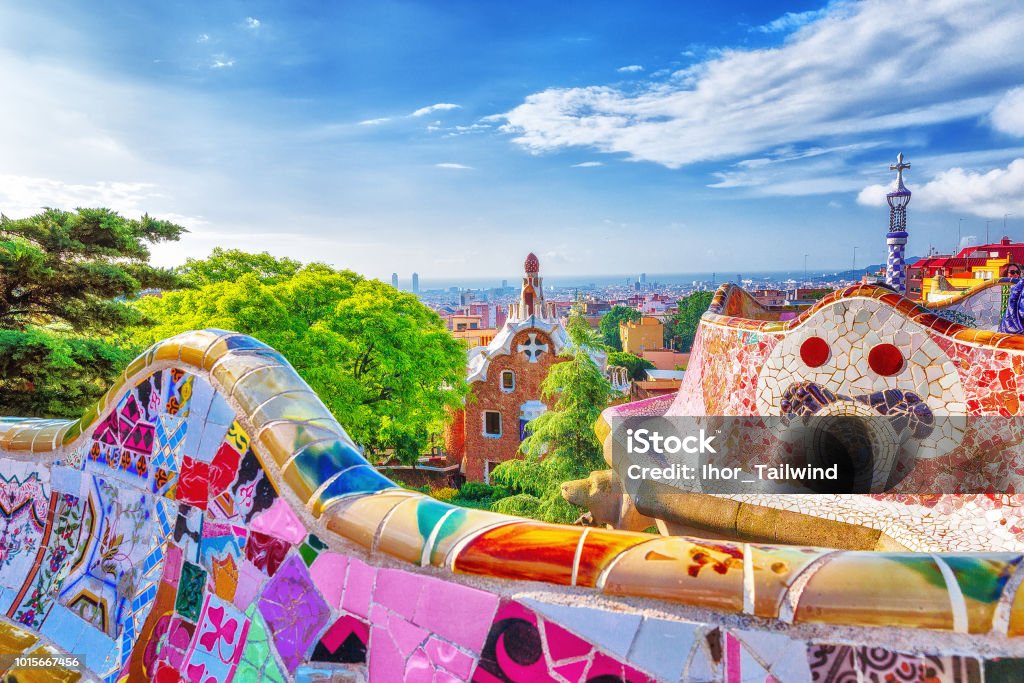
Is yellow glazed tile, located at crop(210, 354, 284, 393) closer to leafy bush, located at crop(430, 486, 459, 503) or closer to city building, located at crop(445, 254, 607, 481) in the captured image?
leafy bush, located at crop(430, 486, 459, 503)

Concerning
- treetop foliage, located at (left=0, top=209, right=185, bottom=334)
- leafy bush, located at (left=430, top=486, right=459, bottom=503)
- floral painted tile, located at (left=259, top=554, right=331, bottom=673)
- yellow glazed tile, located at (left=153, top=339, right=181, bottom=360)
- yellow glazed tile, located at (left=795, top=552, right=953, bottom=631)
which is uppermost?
treetop foliage, located at (left=0, top=209, right=185, bottom=334)

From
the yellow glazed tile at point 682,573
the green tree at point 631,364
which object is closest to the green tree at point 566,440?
the yellow glazed tile at point 682,573

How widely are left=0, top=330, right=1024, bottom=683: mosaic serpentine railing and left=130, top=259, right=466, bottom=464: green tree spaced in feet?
32.9

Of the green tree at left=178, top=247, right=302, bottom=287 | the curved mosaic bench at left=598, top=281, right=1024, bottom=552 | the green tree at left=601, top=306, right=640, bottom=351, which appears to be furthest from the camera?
the green tree at left=601, top=306, right=640, bottom=351

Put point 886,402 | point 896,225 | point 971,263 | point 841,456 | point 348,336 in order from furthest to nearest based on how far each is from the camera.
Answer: point 971,263
point 348,336
point 896,225
point 841,456
point 886,402

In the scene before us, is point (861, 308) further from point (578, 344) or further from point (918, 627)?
point (578, 344)

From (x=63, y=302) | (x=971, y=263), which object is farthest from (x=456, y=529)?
(x=971, y=263)

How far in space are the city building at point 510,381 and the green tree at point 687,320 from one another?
3778 cm

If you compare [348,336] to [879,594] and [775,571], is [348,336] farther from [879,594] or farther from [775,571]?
[879,594]

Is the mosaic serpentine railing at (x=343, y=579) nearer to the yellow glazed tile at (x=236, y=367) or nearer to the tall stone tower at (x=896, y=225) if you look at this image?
the yellow glazed tile at (x=236, y=367)

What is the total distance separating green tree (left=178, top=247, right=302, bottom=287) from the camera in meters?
18.4

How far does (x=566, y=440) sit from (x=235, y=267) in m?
11.5

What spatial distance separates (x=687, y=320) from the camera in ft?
188

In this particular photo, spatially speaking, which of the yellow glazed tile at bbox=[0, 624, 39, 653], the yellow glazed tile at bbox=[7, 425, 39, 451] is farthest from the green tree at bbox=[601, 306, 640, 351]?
Answer: the yellow glazed tile at bbox=[0, 624, 39, 653]
